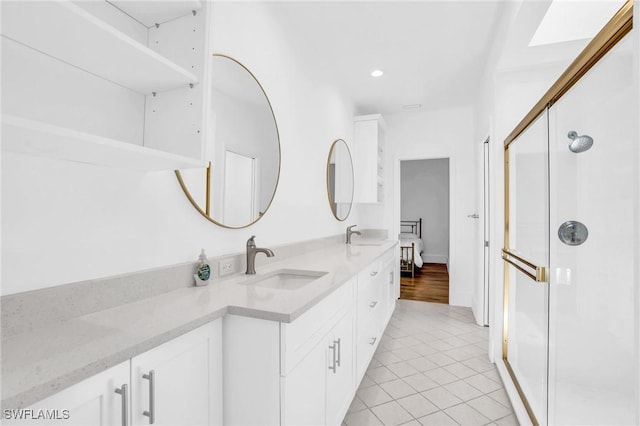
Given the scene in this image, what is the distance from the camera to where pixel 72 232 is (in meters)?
1.01

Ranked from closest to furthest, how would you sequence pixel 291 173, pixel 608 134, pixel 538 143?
pixel 608 134 → pixel 538 143 → pixel 291 173

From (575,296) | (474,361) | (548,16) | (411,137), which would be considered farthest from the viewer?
(411,137)

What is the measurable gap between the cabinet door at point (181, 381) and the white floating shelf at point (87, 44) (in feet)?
2.79

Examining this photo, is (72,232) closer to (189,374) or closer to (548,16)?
(189,374)

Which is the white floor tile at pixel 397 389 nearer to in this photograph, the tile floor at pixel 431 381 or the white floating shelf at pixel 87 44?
the tile floor at pixel 431 381

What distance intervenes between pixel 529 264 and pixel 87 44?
7.23ft

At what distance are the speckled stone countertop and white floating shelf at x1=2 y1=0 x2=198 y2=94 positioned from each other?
786 mm

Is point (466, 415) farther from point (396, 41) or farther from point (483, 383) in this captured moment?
point (396, 41)

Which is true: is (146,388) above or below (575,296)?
below

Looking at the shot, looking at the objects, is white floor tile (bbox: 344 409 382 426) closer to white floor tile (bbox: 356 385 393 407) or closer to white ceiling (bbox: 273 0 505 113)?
white floor tile (bbox: 356 385 393 407)

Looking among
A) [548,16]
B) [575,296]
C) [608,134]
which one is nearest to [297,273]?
[575,296]

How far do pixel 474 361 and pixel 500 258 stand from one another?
87 centimetres

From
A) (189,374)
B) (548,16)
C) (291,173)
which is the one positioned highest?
(548,16)

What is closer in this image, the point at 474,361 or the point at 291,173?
the point at 291,173
